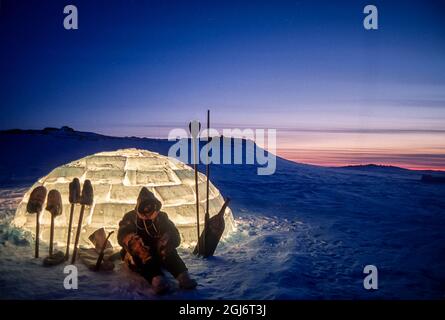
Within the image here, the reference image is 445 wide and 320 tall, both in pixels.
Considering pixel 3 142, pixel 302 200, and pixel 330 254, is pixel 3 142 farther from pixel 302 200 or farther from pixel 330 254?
pixel 330 254

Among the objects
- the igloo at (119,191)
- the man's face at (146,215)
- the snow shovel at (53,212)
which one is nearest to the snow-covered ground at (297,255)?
the snow shovel at (53,212)

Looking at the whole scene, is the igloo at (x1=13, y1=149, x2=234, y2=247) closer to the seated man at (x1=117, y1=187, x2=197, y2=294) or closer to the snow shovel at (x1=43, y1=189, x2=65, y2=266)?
the snow shovel at (x1=43, y1=189, x2=65, y2=266)

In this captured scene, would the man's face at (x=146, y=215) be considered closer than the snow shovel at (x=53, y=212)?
Yes

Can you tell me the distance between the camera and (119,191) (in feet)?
20.6

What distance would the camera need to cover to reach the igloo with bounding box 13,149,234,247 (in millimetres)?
6074

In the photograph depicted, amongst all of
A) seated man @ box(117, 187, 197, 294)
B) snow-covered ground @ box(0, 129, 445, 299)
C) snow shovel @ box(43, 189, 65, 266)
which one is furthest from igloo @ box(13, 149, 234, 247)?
seated man @ box(117, 187, 197, 294)

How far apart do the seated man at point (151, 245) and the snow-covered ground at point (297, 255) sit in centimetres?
23

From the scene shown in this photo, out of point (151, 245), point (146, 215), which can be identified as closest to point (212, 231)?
point (151, 245)

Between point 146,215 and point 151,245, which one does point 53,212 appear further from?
point 151,245

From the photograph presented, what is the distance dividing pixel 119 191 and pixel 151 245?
6.68ft

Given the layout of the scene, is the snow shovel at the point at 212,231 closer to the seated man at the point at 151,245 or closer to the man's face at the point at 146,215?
the seated man at the point at 151,245

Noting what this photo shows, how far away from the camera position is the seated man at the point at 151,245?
4.52 meters

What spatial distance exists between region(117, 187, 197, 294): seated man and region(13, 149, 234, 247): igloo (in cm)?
131

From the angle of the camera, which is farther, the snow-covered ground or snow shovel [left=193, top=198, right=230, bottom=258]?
snow shovel [left=193, top=198, right=230, bottom=258]
